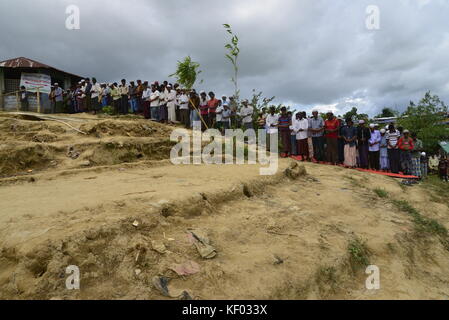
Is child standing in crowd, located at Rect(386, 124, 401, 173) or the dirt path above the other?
child standing in crowd, located at Rect(386, 124, 401, 173)

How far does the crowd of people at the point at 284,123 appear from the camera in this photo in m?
9.20

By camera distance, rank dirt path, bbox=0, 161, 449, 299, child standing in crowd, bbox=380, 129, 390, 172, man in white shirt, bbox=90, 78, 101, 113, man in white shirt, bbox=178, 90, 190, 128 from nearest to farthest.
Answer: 1. dirt path, bbox=0, 161, 449, 299
2. child standing in crowd, bbox=380, 129, 390, 172
3. man in white shirt, bbox=178, 90, 190, 128
4. man in white shirt, bbox=90, 78, 101, 113

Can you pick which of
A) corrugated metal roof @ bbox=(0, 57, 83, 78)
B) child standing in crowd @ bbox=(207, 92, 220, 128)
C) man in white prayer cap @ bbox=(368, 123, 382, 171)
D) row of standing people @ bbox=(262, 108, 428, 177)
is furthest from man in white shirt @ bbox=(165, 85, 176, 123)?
corrugated metal roof @ bbox=(0, 57, 83, 78)

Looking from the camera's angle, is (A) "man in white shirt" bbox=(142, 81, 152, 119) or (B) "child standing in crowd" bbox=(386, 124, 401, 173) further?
(A) "man in white shirt" bbox=(142, 81, 152, 119)

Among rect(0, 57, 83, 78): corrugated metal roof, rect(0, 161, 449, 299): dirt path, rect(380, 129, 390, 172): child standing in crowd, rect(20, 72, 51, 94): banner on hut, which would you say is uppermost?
rect(0, 57, 83, 78): corrugated metal roof

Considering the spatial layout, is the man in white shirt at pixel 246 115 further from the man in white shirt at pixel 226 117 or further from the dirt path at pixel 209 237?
the dirt path at pixel 209 237

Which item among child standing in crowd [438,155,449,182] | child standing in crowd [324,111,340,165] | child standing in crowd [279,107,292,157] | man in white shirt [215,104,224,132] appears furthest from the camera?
child standing in crowd [438,155,449,182]

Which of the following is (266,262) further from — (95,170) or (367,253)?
(95,170)

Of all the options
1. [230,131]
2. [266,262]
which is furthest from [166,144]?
[266,262]

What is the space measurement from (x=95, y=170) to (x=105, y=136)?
1857mm

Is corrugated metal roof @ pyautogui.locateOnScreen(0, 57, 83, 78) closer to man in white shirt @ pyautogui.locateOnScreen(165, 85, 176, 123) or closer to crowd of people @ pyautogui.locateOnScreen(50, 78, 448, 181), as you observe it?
crowd of people @ pyautogui.locateOnScreen(50, 78, 448, 181)

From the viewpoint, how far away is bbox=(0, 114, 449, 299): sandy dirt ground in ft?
8.40
